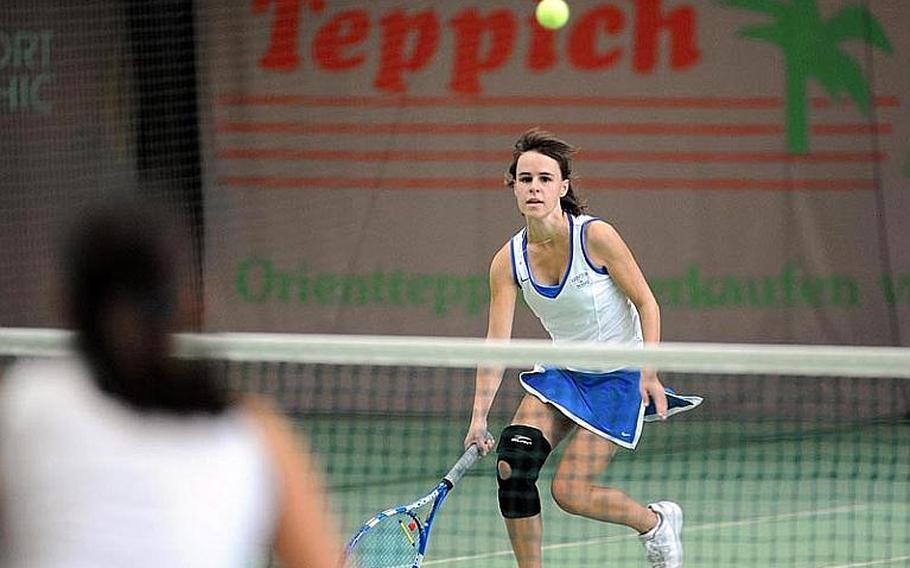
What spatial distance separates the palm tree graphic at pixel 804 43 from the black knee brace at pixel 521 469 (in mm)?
4382

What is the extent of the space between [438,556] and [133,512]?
3.91 meters

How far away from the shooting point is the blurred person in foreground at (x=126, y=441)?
1.58m

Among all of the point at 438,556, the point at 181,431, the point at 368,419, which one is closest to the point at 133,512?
the point at 181,431

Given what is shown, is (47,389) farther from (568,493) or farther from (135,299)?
(568,493)

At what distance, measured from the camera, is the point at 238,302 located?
29.2ft

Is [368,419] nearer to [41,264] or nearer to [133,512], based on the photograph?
[41,264]

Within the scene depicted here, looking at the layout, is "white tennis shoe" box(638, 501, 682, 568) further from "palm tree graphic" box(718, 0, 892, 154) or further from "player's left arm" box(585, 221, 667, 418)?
"palm tree graphic" box(718, 0, 892, 154)

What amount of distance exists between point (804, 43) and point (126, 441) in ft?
24.3

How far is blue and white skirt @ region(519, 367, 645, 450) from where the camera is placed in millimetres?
4621

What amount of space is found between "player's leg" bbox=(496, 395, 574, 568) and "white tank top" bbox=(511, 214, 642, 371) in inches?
10.7

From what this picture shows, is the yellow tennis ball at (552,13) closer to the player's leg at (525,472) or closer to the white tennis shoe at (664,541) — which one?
the player's leg at (525,472)

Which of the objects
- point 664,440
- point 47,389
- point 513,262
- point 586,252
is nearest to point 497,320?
point 513,262

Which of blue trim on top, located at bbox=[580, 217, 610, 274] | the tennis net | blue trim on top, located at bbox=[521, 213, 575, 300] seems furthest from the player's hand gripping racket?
blue trim on top, located at bbox=[580, 217, 610, 274]

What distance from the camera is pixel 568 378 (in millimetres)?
4684
